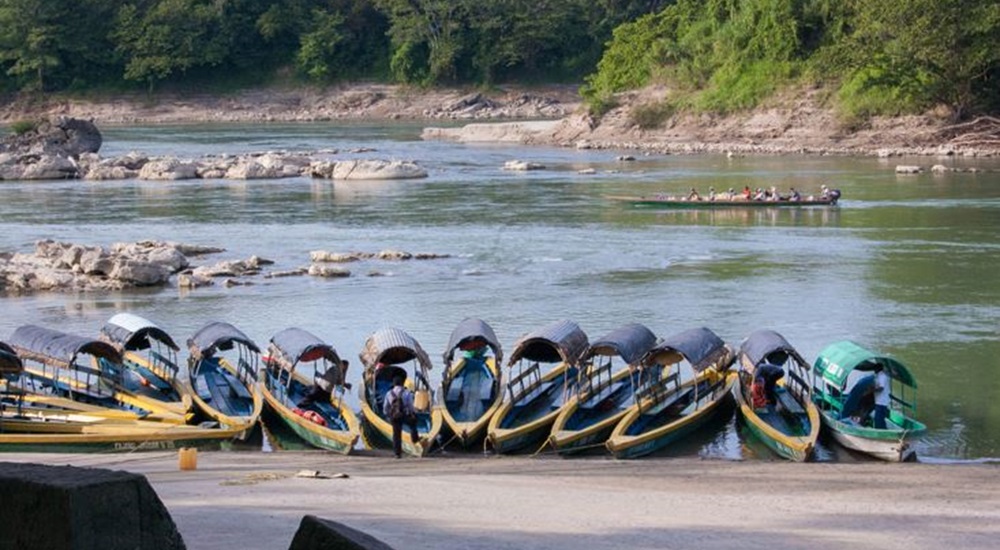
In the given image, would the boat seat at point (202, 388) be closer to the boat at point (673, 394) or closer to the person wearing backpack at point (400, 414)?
the person wearing backpack at point (400, 414)

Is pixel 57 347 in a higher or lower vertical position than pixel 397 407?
higher

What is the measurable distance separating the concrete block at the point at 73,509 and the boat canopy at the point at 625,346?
50.4 ft

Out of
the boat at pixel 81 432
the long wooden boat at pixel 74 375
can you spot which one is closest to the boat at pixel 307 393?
the boat at pixel 81 432

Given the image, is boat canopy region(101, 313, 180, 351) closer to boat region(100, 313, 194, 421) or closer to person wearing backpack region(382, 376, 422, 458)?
boat region(100, 313, 194, 421)

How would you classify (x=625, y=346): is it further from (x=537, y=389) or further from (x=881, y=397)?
(x=881, y=397)

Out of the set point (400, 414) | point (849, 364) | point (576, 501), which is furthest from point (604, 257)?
point (576, 501)

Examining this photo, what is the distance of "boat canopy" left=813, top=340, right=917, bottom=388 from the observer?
2119cm

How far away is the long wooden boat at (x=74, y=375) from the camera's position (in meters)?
22.9

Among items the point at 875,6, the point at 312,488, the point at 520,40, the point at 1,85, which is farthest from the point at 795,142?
the point at 1,85

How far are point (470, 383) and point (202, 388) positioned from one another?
426 cm

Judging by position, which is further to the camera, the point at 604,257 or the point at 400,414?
the point at 604,257

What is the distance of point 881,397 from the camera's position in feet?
70.1

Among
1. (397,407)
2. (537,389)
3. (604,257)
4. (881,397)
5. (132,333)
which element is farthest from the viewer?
(604,257)

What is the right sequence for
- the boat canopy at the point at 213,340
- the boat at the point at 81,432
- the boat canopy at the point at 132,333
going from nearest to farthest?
the boat at the point at 81,432 → the boat canopy at the point at 213,340 → the boat canopy at the point at 132,333
